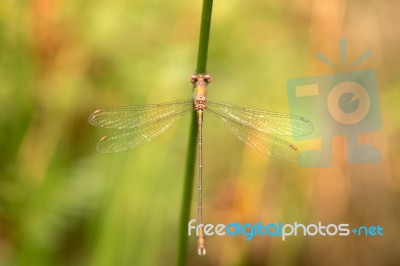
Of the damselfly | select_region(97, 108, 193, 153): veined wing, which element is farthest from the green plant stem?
select_region(97, 108, 193, 153): veined wing

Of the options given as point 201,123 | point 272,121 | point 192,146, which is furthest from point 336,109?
point 192,146

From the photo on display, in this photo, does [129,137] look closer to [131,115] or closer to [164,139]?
[131,115]

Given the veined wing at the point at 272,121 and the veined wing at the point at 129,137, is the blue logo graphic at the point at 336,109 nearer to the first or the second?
the veined wing at the point at 272,121

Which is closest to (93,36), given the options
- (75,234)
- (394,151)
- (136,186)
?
(136,186)

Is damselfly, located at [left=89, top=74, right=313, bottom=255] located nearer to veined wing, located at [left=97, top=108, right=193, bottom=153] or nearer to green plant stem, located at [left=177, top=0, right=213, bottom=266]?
veined wing, located at [left=97, top=108, right=193, bottom=153]

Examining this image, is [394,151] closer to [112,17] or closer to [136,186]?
[136,186]

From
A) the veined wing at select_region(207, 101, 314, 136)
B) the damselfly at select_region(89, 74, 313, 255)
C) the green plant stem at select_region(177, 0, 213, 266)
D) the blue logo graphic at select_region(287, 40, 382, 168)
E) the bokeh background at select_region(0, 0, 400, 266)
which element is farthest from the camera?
the blue logo graphic at select_region(287, 40, 382, 168)
